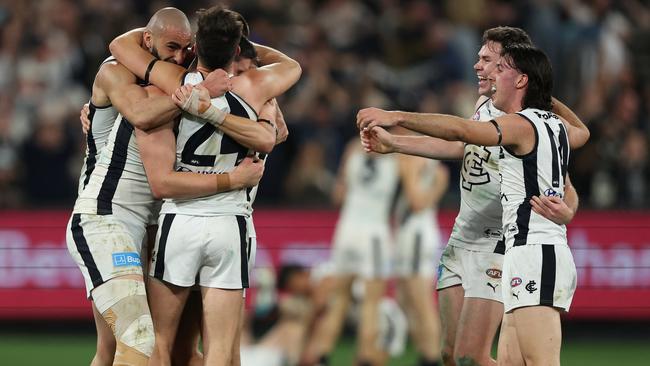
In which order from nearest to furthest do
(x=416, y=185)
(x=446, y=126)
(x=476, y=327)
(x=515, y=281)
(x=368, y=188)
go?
(x=446, y=126) < (x=515, y=281) < (x=476, y=327) < (x=416, y=185) < (x=368, y=188)

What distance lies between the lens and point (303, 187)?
14398 millimetres

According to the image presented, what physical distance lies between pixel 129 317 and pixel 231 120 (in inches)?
52.4

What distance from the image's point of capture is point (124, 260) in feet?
23.6

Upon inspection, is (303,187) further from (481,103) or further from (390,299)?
(481,103)

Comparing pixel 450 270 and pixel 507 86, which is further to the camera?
pixel 450 270

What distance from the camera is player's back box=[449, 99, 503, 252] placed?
7691 mm

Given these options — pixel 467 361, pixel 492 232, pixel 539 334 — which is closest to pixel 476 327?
pixel 467 361

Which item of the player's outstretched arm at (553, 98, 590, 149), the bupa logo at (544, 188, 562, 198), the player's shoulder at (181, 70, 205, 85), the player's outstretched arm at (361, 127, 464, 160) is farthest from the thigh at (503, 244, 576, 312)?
the player's shoulder at (181, 70, 205, 85)

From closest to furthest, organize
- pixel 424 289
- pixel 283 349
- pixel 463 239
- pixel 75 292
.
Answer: pixel 463 239, pixel 283 349, pixel 424 289, pixel 75 292

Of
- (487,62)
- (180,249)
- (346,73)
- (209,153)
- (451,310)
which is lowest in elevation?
(451,310)

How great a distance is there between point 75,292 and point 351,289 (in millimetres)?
3362

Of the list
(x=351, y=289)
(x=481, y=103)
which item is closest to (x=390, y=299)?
(x=351, y=289)

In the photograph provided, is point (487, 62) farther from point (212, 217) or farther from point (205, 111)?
point (212, 217)

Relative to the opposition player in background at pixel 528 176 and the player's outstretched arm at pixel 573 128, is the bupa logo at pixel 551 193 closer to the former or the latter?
the opposition player in background at pixel 528 176
